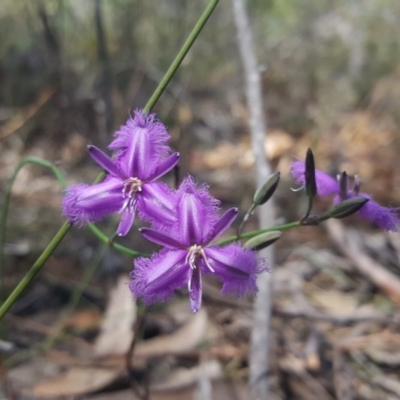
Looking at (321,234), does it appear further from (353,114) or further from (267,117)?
(353,114)

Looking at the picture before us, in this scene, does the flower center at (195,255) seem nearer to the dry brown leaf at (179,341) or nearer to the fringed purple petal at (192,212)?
the fringed purple petal at (192,212)

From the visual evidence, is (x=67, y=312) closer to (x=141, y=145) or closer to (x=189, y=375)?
(x=189, y=375)

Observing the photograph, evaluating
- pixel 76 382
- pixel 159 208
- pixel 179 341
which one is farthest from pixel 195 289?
pixel 179 341

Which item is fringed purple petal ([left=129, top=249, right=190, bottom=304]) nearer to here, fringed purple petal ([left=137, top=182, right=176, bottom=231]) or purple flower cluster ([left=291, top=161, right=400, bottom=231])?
fringed purple petal ([left=137, top=182, right=176, bottom=231])

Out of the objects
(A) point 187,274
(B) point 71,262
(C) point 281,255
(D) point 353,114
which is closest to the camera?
(A) point 187,274

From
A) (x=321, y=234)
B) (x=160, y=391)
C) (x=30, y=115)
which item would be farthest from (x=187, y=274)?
(x=30, y=115)

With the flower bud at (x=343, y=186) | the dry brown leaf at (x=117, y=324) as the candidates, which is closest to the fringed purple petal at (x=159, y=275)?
the flower bud at (x=343, y=186)

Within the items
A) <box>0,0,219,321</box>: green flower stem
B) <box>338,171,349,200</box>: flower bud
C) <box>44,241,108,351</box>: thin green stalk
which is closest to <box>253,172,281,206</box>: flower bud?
<box>338,171,349,200</box>: flower bud
